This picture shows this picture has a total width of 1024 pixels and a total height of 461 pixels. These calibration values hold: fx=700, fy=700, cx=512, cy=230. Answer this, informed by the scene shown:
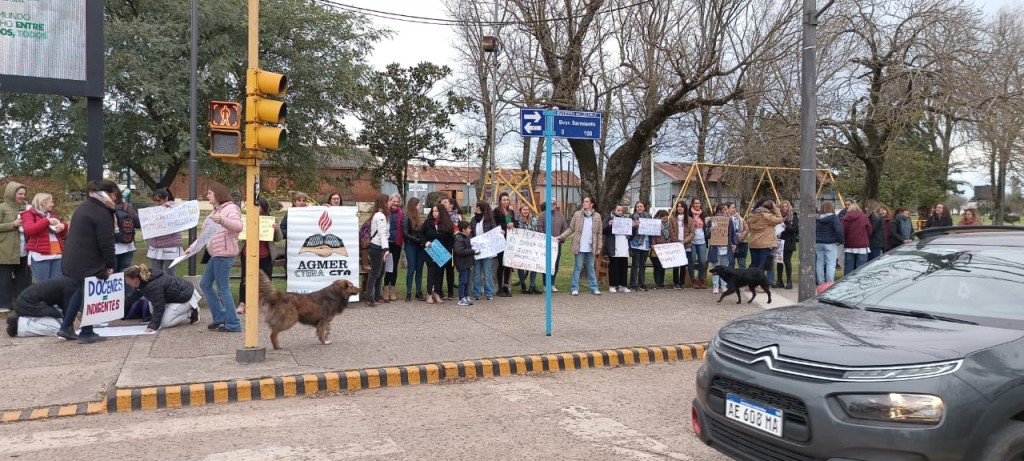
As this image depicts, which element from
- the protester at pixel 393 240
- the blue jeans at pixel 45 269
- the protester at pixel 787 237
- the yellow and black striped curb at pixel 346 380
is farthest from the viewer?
the protester at pixel 787 237

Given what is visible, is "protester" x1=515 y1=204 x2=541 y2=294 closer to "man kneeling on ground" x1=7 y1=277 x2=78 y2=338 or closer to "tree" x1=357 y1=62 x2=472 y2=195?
"man kneeling on ground" x1=7 y1=277 x2=78 y2=338

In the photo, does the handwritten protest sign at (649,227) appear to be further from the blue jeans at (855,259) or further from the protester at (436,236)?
the blue jeans at (855,259)

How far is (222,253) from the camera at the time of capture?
9008mm

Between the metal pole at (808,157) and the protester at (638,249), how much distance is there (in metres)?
3.42

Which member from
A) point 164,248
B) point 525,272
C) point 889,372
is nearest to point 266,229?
point 164,248

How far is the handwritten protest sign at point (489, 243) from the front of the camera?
12293 mm

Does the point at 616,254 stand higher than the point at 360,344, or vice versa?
the point at 616,254

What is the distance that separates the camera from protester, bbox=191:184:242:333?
8.91 metres

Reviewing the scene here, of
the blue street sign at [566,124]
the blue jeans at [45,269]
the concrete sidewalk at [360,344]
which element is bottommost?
the concrete sidewalk at [360,344]

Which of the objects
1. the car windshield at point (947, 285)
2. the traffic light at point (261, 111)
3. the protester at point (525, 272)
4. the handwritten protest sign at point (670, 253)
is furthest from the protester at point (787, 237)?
the traffic light at point (261, 111)

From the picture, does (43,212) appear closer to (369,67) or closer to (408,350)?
(408,350)

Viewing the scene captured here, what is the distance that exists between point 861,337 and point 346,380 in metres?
5.04

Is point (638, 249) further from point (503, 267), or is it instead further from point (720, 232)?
point (503, 267)

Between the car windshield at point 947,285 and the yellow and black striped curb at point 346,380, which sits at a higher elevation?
the car windshield at point 947,285
